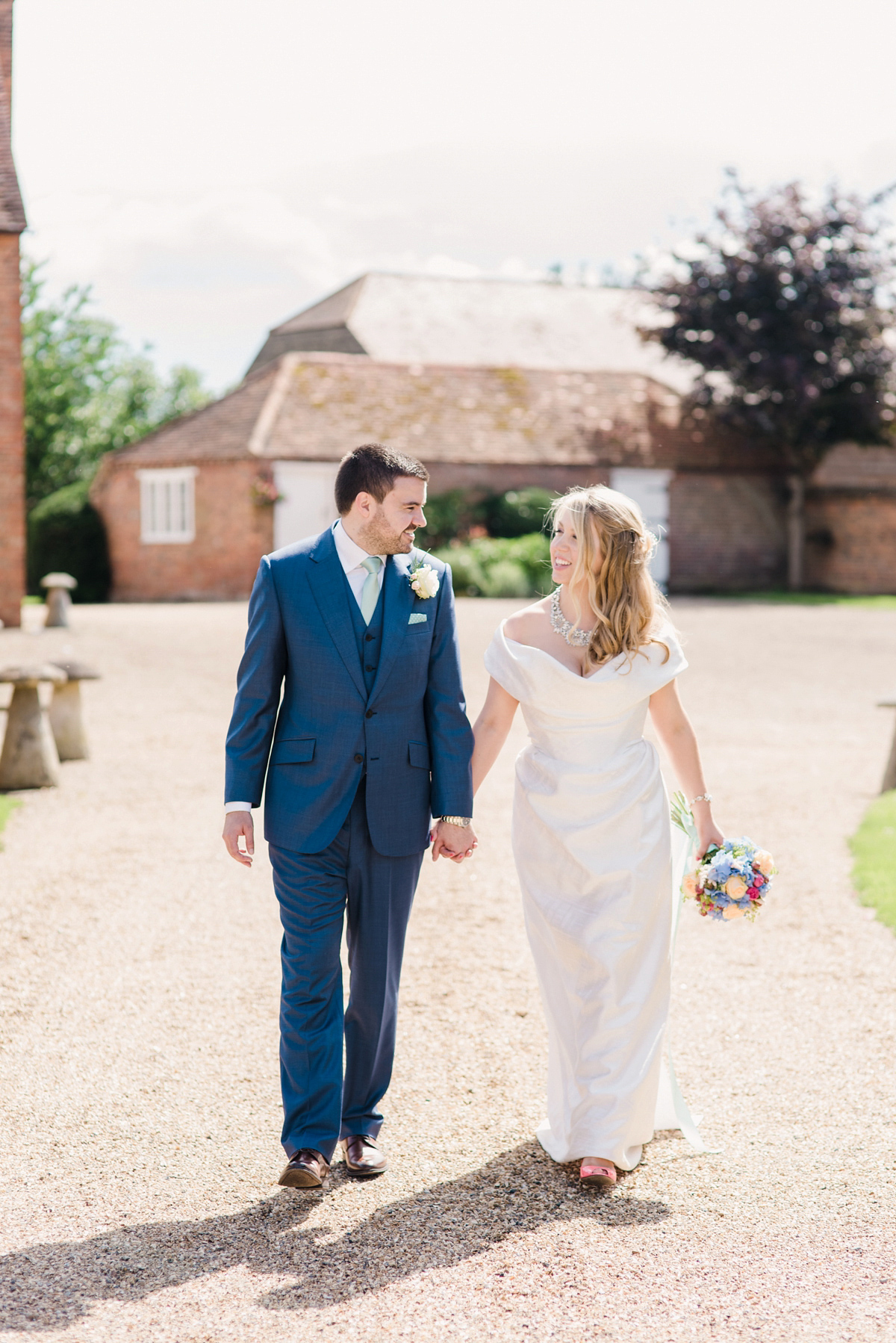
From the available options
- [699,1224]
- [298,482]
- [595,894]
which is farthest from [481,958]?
[298,482]

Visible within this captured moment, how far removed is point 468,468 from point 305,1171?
25168mm

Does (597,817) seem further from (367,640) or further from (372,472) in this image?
(372,472)

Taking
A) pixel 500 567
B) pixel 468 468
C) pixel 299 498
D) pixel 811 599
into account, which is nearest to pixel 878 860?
pixel 500 567

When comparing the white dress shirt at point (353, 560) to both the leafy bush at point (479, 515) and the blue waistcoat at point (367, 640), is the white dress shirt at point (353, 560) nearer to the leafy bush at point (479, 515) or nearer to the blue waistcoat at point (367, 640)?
the blue waistcoat at point (367, 640)

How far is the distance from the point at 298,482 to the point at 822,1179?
24.3m

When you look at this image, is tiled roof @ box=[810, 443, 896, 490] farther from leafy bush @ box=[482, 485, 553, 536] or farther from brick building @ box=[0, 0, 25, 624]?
brick building @ box=[0, 0, 25, 624]

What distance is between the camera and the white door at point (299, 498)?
26.8 meters

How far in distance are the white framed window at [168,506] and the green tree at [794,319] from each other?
1131 centimetres

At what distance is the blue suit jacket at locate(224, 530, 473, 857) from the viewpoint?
3.46 metres

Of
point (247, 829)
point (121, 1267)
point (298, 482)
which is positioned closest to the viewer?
point (121, 1267)

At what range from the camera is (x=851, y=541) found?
30438 millimetres

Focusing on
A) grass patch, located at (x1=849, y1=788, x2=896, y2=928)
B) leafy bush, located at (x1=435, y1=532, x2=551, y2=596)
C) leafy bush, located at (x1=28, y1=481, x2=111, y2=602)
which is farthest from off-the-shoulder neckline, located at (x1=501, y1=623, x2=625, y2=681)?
leafy bush, located at (x1=28, y1=481, x2=111, y2=602)

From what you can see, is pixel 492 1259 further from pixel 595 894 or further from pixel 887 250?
pixel 887 250

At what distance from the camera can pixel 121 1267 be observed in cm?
303
